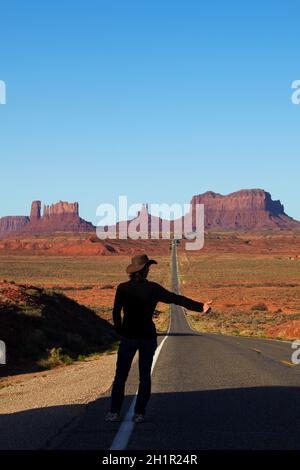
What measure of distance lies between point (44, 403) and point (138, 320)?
10.4ft

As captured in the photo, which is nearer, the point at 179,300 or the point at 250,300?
the point at 179,300

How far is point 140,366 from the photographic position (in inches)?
322

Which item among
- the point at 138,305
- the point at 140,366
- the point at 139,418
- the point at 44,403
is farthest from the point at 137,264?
the point at 44,403

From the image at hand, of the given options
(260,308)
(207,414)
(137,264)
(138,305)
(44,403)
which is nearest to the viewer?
(138,305)

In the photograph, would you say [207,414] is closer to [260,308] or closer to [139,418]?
[139,418]

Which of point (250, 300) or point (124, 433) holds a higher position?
point (124, 433)

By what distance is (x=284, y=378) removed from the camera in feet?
43.0

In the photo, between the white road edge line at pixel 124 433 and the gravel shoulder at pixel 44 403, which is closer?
the white road edge line at pixel 124 433

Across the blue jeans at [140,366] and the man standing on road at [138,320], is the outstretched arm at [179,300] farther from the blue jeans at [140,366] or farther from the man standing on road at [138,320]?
the blue jeans at [140,366]

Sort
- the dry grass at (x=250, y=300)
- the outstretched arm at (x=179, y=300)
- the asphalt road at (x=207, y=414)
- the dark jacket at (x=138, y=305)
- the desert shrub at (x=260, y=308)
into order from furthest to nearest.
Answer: the desert shrub at (x=260, y=308) < the dry grass at (x=250, y=300) < the dark jacket at (x=138, y=305) < the outstretched arm at (x=179, y=300) < the asphalt road at (x=207, y=414)

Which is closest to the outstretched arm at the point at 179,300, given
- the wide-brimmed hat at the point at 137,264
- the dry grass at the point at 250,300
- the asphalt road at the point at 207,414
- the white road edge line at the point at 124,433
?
the wide-brimmed hat at the point at 137,264

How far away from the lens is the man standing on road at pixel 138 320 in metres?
8.04

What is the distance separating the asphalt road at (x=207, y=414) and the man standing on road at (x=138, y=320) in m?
0.34
